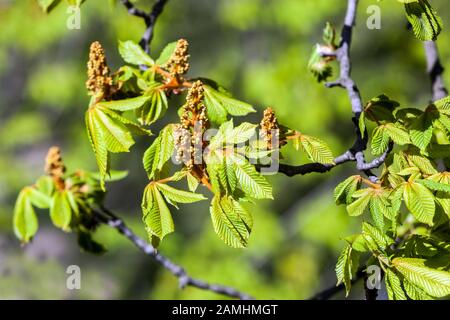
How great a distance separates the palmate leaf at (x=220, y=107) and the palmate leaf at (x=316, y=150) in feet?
0.49

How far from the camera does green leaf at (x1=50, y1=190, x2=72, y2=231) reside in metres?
1.73

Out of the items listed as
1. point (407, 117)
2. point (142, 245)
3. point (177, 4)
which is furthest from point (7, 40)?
point (407, 117)

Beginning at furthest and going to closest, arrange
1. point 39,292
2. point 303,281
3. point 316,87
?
point 303,281 < point 316,87 < point 39,292

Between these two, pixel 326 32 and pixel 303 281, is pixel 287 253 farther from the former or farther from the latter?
pixel 326 32

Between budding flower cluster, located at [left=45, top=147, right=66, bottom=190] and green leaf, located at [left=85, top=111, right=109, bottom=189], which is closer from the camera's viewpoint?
green leaf, located at [left=85, top=111, right=109, bottom=189]

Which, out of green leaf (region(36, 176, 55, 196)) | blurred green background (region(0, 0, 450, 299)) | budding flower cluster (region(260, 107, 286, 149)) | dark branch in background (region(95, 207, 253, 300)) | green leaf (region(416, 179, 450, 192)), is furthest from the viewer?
blurred green background (region(0, 0, 450, 299))

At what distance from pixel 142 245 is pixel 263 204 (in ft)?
10.3

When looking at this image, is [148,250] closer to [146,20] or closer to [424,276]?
[146,20]

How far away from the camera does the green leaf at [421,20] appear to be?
1.25m

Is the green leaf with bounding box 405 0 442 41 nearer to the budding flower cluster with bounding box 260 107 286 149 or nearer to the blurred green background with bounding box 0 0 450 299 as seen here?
the budding flower cluster with bounding box 260 107 286 149

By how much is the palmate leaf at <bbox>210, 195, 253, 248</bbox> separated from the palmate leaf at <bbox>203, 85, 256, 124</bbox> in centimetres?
28

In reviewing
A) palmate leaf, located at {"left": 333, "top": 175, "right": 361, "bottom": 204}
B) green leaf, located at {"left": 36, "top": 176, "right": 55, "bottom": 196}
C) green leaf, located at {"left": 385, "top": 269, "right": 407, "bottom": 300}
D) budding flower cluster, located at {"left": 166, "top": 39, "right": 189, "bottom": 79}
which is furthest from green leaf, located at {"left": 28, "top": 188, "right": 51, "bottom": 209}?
green leaf, located at {"left": 385, "top": 269, "right": 407, "bottom": 300}

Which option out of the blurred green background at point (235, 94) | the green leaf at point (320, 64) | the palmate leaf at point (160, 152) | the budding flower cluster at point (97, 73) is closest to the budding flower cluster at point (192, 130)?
the palmate leaf at point (160, 152)
